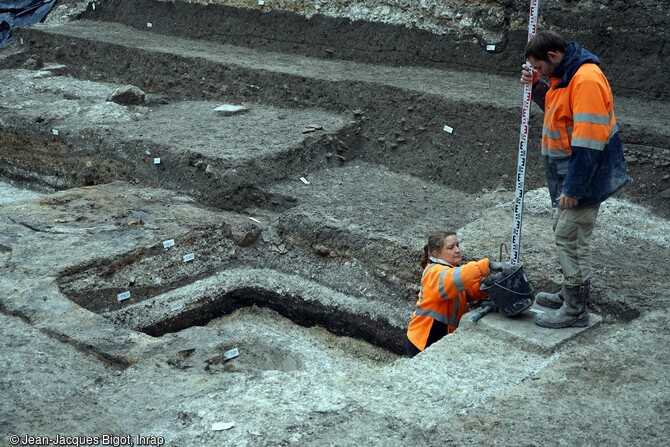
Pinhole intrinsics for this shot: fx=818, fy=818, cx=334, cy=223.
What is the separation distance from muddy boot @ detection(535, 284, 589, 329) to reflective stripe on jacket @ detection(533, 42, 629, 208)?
0.56 m

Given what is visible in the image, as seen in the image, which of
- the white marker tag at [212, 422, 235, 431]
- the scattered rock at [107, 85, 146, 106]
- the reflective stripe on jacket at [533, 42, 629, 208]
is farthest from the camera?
the scattered rock at [107, 85, 146, 106]

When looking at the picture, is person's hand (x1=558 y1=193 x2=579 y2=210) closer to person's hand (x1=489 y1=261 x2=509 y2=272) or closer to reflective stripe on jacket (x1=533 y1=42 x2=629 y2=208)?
reflective stripe on jacket (x1=533 y1=42 x2=629 y2=208)

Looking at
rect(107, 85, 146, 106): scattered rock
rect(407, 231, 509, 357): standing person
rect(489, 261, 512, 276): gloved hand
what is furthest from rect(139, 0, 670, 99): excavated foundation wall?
rect(489, 261, 512, 276): gloved hand

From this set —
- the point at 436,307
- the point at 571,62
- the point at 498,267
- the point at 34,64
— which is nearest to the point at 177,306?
the point at 436,307

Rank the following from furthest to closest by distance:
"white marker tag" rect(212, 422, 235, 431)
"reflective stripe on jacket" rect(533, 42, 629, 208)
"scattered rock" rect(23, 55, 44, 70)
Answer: "scattered rock" rect(23, 55, 44, 70)
"reflective stripe on jacket" rect(533, 42, 629, 208)
"white marker tag" rect(212, 422, 235, 431)

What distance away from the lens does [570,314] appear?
4527 millimetres

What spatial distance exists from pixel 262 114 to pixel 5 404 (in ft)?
17.0

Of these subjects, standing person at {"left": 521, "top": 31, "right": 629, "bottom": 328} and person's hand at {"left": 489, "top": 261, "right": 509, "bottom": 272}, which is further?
person's hand at {"left": 489, "top": 261, "right": 509, "bottom": 272}

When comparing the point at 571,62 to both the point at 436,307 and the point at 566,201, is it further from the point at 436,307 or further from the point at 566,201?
the point at 436,307

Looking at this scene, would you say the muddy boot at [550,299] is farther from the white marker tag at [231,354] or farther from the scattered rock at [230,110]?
the scattered rock at [230,110]

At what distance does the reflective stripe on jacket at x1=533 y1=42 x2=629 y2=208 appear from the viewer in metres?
3.97

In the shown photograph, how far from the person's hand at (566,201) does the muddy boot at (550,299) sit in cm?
77

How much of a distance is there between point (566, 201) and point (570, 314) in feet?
2.46

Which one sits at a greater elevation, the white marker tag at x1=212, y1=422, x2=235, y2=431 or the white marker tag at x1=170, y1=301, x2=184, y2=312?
the white marker tag at x1=212, y1=422, x2=235, y2=431
